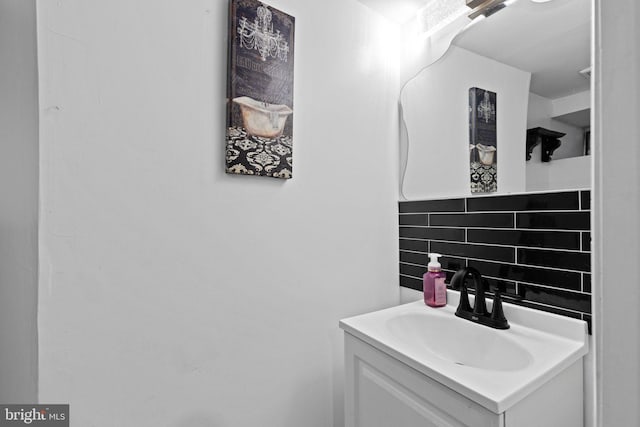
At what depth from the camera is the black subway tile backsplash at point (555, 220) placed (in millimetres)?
847

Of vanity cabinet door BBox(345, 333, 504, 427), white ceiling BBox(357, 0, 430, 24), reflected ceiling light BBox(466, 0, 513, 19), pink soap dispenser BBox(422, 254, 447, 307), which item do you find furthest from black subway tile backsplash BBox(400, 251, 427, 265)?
white ceiling BBox(357, 0, 430, 24)

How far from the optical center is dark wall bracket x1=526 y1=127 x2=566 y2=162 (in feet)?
3.01

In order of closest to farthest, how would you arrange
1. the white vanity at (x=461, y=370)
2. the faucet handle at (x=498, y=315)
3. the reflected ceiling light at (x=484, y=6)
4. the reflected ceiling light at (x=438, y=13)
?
1. the white vanity at (x=461, y=370)
2. the faucet handle at (x=498, y=315)
3. the reflected ceiling light at (x=484, y=6)
4. the reflected ceiling light at (x=438, y=13)

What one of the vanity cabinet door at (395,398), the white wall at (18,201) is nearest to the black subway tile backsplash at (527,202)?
the vanity cabinet door at (395,398)

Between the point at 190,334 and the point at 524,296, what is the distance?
1.09 metres

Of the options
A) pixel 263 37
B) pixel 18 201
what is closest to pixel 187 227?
pixel 18 201

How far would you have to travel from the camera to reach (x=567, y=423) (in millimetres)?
795

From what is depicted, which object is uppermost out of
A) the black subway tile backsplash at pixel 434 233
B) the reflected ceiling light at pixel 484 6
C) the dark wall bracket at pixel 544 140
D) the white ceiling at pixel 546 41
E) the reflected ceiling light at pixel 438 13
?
the reflected ceiling light at pixel 438 13

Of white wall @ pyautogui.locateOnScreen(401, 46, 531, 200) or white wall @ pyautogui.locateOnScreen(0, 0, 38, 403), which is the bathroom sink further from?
white wall @ pyautogui.locateOnScreen(0, 0, 38, 403)

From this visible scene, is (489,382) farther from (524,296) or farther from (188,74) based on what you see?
(188,74)

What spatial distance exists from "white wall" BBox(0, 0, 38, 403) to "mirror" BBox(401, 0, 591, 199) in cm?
134

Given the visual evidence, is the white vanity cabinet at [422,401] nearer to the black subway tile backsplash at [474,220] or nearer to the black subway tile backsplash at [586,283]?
the black subway tile backsplash at [586,283]

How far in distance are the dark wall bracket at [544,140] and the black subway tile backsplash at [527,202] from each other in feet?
0.39
